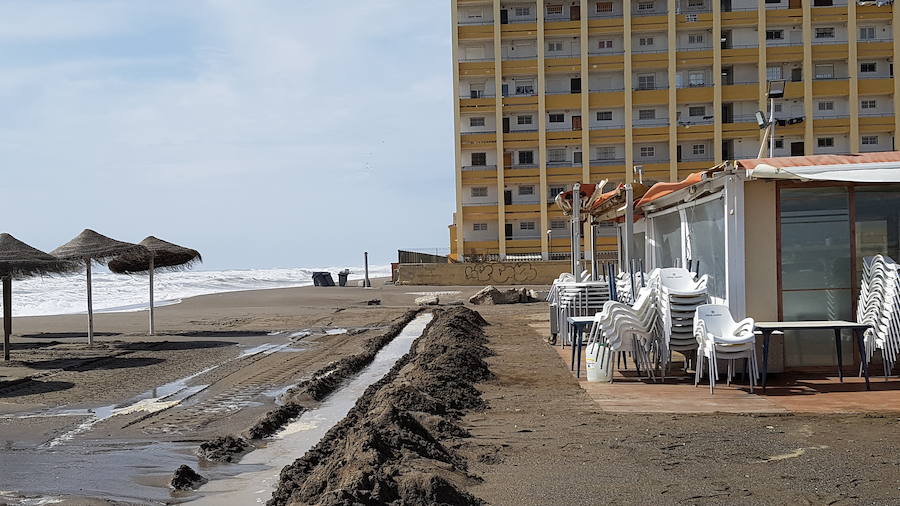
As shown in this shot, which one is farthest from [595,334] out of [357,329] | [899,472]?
[357,329]

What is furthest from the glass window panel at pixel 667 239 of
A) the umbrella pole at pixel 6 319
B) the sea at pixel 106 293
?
the sea at pixel 106 293

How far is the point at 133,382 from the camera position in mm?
12750

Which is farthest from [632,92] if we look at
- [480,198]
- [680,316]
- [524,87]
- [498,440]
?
[498,440]

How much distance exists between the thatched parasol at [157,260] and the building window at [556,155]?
34.5m

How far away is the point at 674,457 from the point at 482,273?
4274 cm

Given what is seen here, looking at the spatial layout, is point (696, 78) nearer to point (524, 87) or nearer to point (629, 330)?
point (524, 87)

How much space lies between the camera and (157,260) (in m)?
25.4

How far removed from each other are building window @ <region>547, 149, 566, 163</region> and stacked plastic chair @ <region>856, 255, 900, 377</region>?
1869 inches

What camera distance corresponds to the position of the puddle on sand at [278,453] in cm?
627

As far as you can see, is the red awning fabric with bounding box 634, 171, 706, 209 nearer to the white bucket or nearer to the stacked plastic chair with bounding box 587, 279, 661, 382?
the stacked plastic chair with bounding box 587, 279, 661, 382

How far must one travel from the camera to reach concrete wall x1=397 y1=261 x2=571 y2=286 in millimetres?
48750

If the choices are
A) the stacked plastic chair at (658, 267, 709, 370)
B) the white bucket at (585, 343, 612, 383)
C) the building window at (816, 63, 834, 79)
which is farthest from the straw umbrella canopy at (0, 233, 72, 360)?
the building window at (816, 63, 834, 79)

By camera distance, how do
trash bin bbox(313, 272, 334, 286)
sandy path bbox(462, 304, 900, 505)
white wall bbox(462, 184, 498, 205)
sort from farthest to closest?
white wall bbox(462, 184, 498, 205) → trash bin bbox(313, 272, 334, 286) → sandy path bbox(462, 304, 900, 505)

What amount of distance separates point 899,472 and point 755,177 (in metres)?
4.52
